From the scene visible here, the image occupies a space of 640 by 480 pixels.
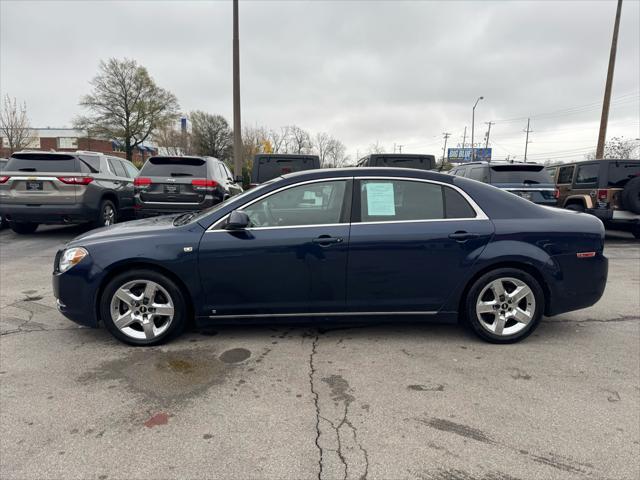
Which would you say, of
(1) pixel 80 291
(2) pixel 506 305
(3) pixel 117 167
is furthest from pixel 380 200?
(3) pixel 117 167

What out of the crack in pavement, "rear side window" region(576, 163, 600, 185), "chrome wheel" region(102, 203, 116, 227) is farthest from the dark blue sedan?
"rear side window" region(576, 163, 600, 185)

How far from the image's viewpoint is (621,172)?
346 inches

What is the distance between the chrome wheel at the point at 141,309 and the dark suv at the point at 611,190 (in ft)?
30.1

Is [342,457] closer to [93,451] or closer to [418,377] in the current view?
[418,377]

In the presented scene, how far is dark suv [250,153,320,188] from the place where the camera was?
31.3ft

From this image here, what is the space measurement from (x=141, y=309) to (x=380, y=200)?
2388 millimetres

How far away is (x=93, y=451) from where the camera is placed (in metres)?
2.31

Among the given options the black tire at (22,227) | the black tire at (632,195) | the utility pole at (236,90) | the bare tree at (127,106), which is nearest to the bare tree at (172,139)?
the bare tree at (127,106)

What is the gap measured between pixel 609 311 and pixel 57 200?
377 inches

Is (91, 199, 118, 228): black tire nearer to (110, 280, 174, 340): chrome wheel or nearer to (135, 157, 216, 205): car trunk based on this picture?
(135, 157, 216, 205): car trunk

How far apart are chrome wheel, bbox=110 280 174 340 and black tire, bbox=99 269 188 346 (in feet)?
0.08

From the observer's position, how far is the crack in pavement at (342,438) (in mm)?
2177

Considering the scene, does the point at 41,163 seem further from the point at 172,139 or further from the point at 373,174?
the point at 172,139

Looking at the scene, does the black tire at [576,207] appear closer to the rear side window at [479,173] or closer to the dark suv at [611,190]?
the dark suv at [611,190]
